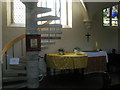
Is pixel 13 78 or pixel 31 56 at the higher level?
pixel 31 56

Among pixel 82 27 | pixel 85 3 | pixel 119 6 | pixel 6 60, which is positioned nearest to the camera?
pixel 6 60

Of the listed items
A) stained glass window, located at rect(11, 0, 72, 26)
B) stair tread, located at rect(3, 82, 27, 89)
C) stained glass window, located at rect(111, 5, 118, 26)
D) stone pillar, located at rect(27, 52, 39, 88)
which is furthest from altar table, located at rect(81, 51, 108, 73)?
stair tread, located at rect(3, 82, 27, 89)

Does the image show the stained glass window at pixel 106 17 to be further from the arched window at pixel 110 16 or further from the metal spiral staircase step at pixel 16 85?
the metal spiral staircase step at pixel 16 85

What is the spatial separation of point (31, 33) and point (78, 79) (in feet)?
6.80

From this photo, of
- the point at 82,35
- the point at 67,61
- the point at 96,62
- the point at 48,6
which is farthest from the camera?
the point at 82,35

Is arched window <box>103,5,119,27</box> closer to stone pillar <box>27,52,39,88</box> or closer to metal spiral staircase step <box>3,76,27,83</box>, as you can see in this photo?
stone pillar <box>27,52,39,88</box>

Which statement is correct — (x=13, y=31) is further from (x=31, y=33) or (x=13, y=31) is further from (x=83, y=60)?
(x=83, y=60)

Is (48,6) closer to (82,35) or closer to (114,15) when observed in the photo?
(82,35)

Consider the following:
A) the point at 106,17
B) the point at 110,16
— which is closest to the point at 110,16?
the point at 110,16

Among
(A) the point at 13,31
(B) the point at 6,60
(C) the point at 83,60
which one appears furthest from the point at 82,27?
(B) the point at 6,60

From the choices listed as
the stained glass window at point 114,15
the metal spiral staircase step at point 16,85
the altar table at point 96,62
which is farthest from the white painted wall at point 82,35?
the metal spiral staircase step at point 16,85

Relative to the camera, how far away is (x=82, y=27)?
6.48m

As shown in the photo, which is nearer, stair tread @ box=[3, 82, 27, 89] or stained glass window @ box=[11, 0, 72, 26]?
stair tread @ box=[3, 82, 27, 89]

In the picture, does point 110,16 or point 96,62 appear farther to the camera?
point 110,16
